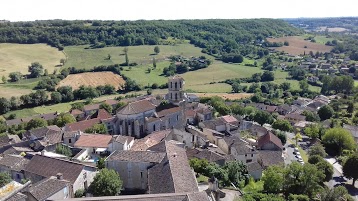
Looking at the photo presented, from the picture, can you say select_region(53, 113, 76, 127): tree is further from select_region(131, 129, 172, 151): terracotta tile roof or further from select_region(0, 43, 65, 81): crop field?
select_region(0, 43, 65, 81): crop field

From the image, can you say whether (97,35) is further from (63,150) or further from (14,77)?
(63,150)

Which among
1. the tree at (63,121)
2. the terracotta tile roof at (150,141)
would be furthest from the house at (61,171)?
the tree at (63,121)

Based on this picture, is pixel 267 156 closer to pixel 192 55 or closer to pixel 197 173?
pixel 197 173

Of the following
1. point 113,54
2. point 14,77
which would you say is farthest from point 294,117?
point 113,54

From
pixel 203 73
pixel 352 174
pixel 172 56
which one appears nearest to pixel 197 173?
pixel 352 174

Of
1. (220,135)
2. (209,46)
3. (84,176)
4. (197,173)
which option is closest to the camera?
(84,176)

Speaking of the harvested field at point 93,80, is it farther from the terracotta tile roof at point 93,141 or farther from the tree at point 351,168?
the tree at point 351,168
